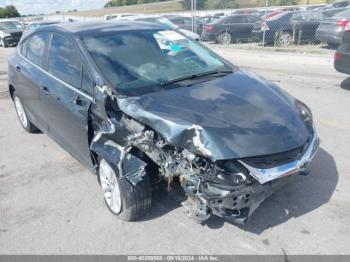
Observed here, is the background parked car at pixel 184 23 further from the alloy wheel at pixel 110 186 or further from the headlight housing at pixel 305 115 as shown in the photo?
the alloy wheel at pixel 110 186

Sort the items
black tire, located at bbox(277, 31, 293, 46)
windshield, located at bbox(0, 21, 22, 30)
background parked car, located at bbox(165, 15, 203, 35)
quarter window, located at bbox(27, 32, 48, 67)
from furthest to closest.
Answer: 1. windshield, located at bbox(0, 21, 22, 30)
2. background parked car, located at bbox(165, 15, 203, 35)
3. black tire, located at bbox(277, 31, 293, 46)
4. quarter window, located at bbox(27, 32, 48, 67)

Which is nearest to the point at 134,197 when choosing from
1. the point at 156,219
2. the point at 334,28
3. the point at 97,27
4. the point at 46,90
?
the point at 156,219

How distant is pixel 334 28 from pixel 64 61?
11.0 meters

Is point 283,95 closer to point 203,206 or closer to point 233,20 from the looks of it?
point 203,206

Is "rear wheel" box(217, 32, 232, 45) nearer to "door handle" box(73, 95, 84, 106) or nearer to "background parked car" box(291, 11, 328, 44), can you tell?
"background parked car" box(291, 11, 328, 44)

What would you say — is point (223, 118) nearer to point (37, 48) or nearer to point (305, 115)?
point (305, 115)

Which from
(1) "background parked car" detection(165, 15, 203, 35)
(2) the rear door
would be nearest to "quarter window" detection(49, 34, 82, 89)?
(2) the rear door

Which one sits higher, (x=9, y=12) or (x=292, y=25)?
(x=292, y=25)

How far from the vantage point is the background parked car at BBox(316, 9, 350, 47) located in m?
12.2

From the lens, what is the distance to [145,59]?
3889 millimetres

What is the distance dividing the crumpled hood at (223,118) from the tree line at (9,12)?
73.5m

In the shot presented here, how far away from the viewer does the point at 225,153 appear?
278 centimetres

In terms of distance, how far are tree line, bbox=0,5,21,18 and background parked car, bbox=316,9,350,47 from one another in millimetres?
67029

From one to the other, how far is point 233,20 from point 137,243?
1752 cm
